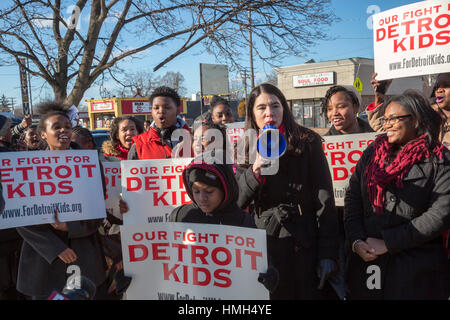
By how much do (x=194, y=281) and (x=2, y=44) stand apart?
5.60 metres

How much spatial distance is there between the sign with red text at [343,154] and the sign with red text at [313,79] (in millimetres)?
29819

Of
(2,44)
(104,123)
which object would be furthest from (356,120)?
(104,123)

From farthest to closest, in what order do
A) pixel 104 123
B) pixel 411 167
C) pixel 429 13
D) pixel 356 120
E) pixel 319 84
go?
pixel 104 123
pixel 319 84
pixel 356 120
pixel 429 13
pixel 411 167

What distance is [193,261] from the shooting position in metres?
1.96

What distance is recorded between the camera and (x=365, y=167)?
89.8 inches

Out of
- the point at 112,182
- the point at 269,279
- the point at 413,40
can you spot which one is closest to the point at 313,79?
the point at 413,40

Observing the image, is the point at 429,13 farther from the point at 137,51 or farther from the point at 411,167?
the point at 137,51

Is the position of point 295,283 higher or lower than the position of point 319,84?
lower

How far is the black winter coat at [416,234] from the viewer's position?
1.92 m

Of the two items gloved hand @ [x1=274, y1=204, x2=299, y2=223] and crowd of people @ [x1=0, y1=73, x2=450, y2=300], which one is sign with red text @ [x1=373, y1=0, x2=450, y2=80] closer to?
crowd of people @ [x1=0, y1=73, x2=450, y2=300]

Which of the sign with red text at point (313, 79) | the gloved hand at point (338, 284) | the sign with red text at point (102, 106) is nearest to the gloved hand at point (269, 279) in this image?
the gloved hand at point (338, 284)

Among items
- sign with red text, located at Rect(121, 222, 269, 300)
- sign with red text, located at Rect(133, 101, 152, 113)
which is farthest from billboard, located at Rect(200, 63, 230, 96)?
sign with red text, located at Rect(133, 101, 152, 113)

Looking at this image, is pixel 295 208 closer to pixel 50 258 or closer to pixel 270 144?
pixel 270 144

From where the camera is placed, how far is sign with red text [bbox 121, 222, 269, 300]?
1831 millimetres
